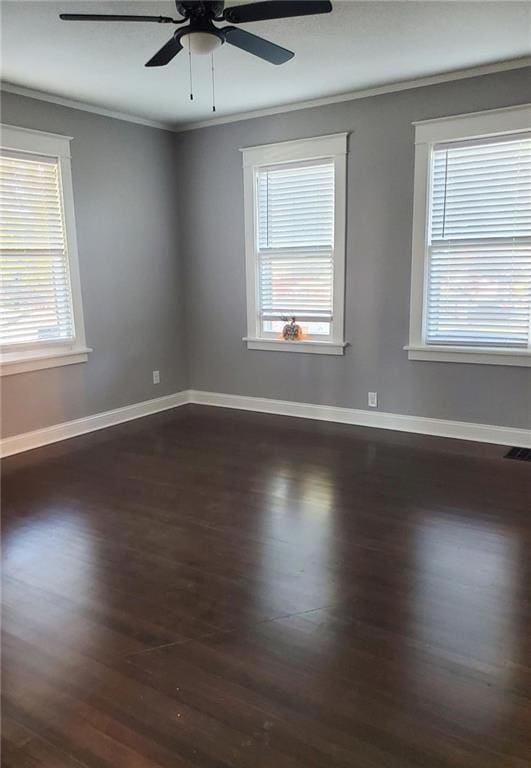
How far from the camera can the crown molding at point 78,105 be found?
4.04 m

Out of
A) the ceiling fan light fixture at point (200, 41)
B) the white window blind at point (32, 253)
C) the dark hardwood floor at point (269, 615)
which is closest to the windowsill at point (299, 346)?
the dark hardwood floor at point (269, 615)

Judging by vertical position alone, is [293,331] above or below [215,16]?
below

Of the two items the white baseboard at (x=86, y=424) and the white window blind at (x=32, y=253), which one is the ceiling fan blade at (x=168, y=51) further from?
the white baseboard at (x=86, y=424)

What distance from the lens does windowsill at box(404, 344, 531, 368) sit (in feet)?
13.4

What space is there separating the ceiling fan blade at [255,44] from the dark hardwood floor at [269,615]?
2.45m

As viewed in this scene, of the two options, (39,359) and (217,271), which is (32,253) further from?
(217,271)

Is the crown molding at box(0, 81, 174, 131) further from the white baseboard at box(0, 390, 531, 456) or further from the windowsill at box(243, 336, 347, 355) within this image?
the white baseboard at box(0, 390, 531, 456)

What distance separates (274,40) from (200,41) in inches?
43.3

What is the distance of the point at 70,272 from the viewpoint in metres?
4.59

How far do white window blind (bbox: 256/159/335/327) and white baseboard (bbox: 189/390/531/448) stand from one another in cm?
87

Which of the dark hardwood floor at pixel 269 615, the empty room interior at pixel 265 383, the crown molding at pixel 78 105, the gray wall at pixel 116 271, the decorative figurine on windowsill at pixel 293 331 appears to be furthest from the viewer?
the decorative figurine on windowsill at pixel 293 331

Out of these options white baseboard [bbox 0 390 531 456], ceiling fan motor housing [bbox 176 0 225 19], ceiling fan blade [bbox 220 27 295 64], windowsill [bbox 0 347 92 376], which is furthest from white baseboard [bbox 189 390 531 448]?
ceiling fan motor housing [bbox 176 0 225 19]

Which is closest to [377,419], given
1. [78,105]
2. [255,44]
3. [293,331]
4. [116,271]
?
[293,331]

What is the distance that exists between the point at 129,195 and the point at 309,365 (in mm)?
2323
